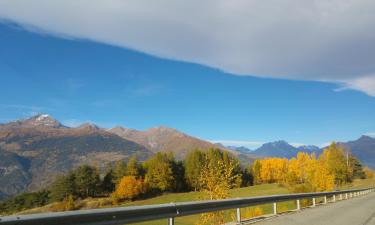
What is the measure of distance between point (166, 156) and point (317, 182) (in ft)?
254

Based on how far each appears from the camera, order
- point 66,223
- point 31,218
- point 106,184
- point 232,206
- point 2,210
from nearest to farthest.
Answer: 1. point 31,218
2. point 66,223
3. point 232,206
4. point 106,184
5. point 2,210

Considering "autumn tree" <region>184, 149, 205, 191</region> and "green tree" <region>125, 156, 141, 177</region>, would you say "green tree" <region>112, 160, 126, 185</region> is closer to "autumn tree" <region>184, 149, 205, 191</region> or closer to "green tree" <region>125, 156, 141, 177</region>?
"green tree" <region>125, 156, 141, 177</region>

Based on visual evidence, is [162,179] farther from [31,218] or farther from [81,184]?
[31,218]

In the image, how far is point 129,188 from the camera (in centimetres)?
10675

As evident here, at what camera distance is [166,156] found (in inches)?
4978

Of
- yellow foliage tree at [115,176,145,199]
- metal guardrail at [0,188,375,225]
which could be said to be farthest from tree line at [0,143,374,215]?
metal guardrail at [0,188,375,225]

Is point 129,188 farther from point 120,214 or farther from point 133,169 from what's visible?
point 120,214

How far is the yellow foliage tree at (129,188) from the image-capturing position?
106 m

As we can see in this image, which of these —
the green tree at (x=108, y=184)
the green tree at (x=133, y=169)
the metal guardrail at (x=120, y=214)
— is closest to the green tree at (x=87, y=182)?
the green tree at (x=108, y=184)

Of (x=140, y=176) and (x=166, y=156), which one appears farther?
(x=166, y=156)

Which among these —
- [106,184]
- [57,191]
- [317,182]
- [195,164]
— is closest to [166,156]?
[195,164]

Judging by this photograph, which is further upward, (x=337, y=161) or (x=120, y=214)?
(x=337, y=161)

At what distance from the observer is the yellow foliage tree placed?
106m

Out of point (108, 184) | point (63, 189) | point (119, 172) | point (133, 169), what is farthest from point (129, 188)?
point (63, 189)
